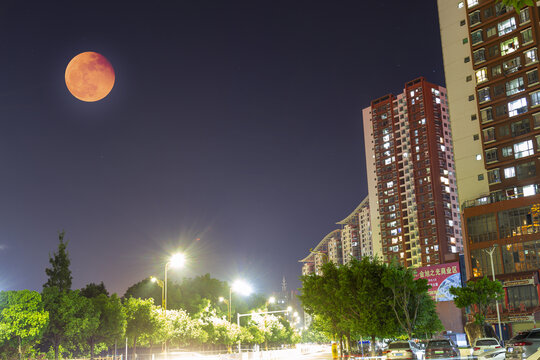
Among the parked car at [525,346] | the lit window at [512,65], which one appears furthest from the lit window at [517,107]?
the parked car at [525,346]

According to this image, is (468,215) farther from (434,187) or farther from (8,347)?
(434,187)

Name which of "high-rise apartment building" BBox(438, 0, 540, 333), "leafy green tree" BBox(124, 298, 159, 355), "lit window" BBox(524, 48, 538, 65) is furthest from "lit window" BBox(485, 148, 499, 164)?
"leafy green tree" BBox(124, 298, 159, 355)

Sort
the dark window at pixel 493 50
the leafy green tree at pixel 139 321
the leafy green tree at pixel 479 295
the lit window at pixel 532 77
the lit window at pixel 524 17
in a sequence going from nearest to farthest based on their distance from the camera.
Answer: the leafy green tree at pixel 479 295, the leafy green tree at pixel 139 321, the lit window at pixel 532 77, the lit window at pixel 524 17, the dark window at pixel 493 50

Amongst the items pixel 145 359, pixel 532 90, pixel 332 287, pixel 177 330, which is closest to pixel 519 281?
pixel 532 90

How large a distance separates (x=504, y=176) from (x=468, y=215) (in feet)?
25.2

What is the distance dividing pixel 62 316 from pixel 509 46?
70.5 metres

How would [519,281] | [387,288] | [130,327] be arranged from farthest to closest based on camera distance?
[519,281], [130,327], [387,288]

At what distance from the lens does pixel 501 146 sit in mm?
80188

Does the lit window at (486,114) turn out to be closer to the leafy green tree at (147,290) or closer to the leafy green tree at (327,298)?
the leafy green tree at (327,298)

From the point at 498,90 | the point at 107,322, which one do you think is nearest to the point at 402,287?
the point at 107,322

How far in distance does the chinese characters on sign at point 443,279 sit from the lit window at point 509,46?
32.4 metres

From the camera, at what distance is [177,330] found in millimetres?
72438

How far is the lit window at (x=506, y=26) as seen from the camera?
81.2m

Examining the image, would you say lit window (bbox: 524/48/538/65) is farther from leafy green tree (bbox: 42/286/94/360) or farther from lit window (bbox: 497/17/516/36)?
leafy green tree (bbox: 42/286/94/360)
